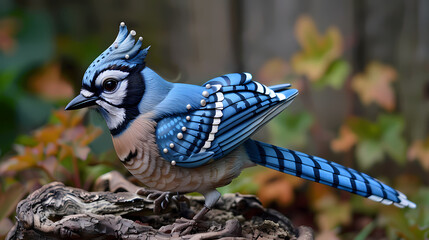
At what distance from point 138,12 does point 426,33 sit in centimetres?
192

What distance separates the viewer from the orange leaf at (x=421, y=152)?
8.64 ft

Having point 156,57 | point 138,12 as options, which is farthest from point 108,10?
point 156,57

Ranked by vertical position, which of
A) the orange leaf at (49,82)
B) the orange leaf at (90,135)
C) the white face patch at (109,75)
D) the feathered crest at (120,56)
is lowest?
the orange leaf at (49,82)

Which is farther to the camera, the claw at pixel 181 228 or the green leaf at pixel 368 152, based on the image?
the green leaf at pixel 368 152

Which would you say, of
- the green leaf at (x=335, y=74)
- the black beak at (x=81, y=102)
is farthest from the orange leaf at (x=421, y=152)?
the black beak at (x=81, y=102)

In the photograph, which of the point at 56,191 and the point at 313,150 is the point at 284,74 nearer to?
the point at 313,150

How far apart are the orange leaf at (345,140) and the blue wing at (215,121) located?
133 centimetres

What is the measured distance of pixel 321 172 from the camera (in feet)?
4.69

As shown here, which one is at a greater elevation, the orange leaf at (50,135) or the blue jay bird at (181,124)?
the blue jay bird at (181,124)

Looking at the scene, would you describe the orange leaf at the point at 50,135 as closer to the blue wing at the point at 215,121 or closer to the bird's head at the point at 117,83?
the bird's head at the point at 117,83

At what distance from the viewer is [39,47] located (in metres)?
3.35

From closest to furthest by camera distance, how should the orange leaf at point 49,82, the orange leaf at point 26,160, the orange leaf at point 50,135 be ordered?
the orange leaf at point 26,160 < the orange leaf at point 50,135 < the orange leaf at point 49,82

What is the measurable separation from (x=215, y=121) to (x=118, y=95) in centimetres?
30

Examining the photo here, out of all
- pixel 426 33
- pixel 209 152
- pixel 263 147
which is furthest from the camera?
pixel 426 33
